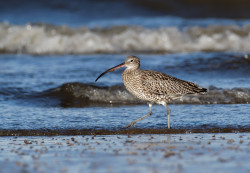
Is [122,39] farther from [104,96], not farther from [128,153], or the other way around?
[128,153]

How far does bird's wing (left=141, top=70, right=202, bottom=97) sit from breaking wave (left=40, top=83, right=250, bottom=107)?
1.44 m

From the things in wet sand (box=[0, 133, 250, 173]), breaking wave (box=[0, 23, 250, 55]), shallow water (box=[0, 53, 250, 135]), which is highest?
breaking wave (box=[0, 23, 250, 55])

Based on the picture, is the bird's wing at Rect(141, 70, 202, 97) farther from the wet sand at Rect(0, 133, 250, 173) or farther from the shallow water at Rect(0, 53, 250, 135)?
the wet sand at Rect(0, 133, 250, 173)

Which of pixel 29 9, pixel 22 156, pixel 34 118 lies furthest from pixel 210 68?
pixel 29 9

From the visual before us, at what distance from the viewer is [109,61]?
14.1 meters

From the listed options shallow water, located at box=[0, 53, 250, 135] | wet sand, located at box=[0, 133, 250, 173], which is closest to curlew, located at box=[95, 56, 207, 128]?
shallow water, located at box=[0, 53, 250, 135]

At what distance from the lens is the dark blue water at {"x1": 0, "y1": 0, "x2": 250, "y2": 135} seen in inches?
333

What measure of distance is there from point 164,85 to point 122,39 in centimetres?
938

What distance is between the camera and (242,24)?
1872 cm

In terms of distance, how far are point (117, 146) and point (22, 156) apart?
124 centimetres

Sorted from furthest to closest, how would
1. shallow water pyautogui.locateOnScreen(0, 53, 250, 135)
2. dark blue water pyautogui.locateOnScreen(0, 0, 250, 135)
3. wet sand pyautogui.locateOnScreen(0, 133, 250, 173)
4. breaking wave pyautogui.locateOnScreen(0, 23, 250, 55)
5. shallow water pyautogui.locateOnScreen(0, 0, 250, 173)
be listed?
breaking wave pyautogui.locateOnScreen(0, 23, 250, 55) → dark blue water pyautogui.locateOnScreen(0, 0, 250, 135) → shallow water pyautogui.locateOnScreen(0, 53, 250, 135) → shallow water pyautogui.locateOnScreen(0, 0, 250, 173) → wet sand pyautogui.locateOnScreen(0, 133, 250, 173)

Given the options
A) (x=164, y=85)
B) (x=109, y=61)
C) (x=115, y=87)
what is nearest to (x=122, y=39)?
(x=109, y=61)

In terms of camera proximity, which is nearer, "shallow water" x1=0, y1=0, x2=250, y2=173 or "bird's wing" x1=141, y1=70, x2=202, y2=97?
"shallow water" x1=0, y1=0, x2=250, y2=173

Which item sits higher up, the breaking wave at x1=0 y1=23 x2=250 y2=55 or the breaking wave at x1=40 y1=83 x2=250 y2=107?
the breaking wave at x1=0 y1=23 x2=250 y2=55
